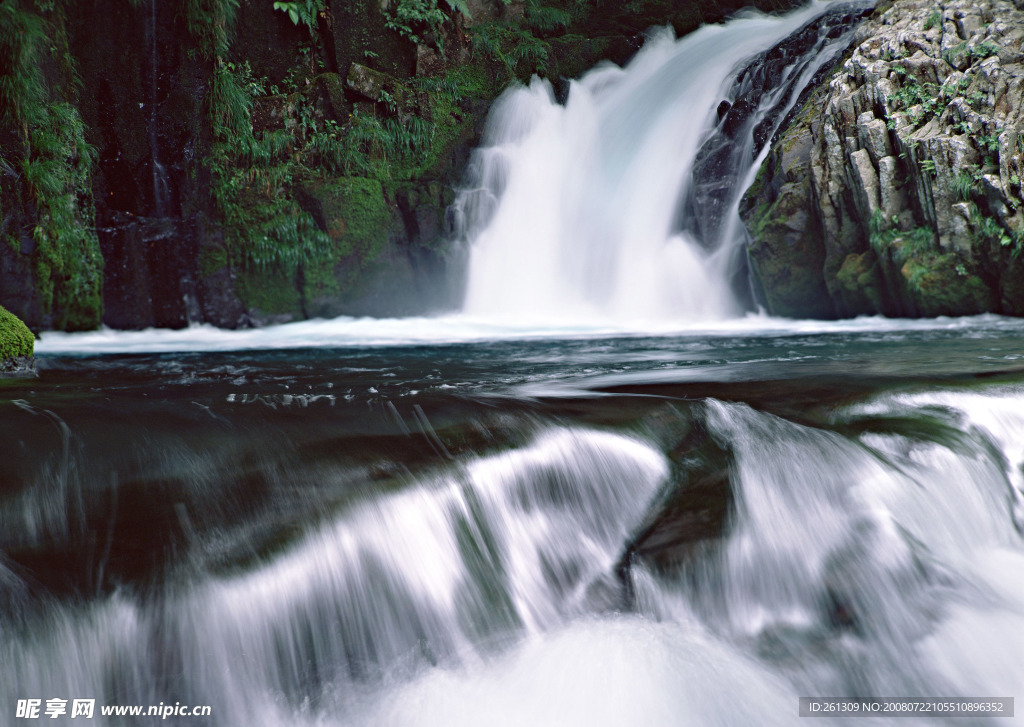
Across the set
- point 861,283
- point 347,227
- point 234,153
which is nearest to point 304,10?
point 234,153

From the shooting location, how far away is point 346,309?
9836 millimetres

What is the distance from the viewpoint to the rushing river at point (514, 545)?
68.1 inches

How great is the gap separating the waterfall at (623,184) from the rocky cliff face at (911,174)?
0.92m

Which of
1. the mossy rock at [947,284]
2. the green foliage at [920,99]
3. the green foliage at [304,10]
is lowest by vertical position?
the mossy rock at [947,284]

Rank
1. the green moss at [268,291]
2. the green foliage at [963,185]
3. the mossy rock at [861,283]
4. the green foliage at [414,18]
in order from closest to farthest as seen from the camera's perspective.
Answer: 1. the green foliage at [963,185]
2. the mossy rock at [861,283]
3. the green moss at [268,291]
4. the green foliage at [414,18]

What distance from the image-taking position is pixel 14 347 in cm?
428

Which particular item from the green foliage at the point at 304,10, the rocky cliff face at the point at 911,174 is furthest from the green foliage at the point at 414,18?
the rocky cliff face at the point at 911,174

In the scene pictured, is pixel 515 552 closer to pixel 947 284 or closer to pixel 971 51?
pixel 947 284

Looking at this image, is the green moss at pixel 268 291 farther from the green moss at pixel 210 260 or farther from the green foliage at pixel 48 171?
the green foliage at pixel 48 171

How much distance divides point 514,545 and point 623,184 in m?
8.87

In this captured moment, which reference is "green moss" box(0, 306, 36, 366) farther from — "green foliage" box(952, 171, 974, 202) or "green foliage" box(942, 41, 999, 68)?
"green foliage" box(942, 41, 999, 68)

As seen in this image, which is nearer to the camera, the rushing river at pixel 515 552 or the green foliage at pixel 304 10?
the rushing river at pixel 515 552

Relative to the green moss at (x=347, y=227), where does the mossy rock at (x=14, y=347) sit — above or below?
Answer: below

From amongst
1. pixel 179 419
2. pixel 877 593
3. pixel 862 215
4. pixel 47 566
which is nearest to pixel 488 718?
pixel 47 566
